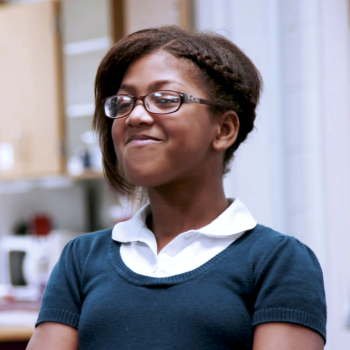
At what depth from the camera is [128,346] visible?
0.71m

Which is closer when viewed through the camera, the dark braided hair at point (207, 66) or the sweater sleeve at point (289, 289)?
the sweater sleeve at point (289, 289)

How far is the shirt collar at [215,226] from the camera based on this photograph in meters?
0.77

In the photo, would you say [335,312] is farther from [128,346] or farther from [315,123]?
[128,346]

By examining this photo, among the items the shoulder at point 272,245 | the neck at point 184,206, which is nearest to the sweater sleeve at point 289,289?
the shoulder at point 272,245

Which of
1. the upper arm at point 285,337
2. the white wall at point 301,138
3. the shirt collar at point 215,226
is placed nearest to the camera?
the upper arm at point 285,337

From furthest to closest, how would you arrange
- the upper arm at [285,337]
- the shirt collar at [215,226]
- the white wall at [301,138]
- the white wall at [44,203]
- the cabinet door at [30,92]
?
the white wall at [44,203]
the cabinet door at [30,92]
the white wall at [301,138]
the shirt collar at [215,226]
the upper arm at [285,337]

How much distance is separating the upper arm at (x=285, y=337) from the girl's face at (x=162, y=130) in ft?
0.78

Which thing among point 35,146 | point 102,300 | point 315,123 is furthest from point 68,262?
point 35,146

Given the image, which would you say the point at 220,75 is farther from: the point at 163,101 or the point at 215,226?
the point at 215,226

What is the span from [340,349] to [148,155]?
1261mm

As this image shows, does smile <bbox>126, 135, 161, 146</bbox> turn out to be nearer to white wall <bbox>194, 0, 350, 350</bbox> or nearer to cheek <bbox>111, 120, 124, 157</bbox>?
cheek <bbox>111, 120, 124, 157</bbox>

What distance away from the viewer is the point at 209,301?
2.28 feet

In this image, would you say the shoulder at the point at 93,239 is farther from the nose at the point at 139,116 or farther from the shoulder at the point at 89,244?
the nose at the point at 139,116

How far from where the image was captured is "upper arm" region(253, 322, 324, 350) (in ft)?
2.17
